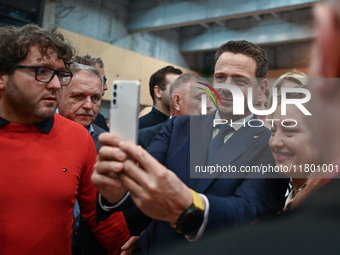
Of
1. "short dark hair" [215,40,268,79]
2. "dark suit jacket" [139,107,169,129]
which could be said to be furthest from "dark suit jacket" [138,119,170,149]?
"short dark hair" [215,40,268,79]

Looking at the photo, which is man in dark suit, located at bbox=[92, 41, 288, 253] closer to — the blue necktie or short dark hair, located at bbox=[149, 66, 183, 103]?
the blue necktie

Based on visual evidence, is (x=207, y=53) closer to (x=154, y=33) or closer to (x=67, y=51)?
(x=154, y=33)

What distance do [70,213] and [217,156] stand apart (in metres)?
0.80

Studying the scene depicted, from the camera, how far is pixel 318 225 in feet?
1.08

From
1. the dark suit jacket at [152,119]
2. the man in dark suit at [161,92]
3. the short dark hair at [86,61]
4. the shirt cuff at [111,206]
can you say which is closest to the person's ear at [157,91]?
the man in dark suit at [161,92]

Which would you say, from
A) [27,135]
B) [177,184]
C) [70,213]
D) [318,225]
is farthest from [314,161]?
[27,135]

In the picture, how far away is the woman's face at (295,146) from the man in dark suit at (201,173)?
5 cm

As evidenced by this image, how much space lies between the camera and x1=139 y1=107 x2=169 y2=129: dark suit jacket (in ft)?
9.12

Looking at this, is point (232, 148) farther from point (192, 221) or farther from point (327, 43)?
point (327, 43)

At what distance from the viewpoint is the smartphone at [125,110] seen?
74 centimetres

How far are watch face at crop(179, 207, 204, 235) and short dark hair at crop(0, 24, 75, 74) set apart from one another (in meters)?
1.18

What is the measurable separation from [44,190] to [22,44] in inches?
29.9

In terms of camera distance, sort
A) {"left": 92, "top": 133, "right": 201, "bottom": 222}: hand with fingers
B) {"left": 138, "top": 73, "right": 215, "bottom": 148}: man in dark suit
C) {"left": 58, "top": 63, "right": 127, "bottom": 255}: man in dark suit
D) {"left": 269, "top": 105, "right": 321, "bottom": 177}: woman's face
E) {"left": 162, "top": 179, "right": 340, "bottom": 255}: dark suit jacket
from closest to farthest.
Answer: {"left": 162, "top": 179, "right": 340, "bottom": 255}: dark suit jacket → {"left": 92, "top": 133, "right": 201, "bottom": 222}: hand with fingers → {"left": 269, "top": 105, "right": 321, "bottom": 177}: woman's face → {"left": 58, "top": 63, "right": 127, "bottom": 255}: man in dark suit → {"left": 138, "top": 73, "right": 215, "bottom": 148}: man in dark suit

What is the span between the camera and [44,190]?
1304mm
